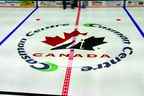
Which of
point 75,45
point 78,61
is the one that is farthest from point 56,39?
point 78,61

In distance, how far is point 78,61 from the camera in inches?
190

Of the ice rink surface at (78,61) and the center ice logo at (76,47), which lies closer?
the ice rink surface at (78,61)

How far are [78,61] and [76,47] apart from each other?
0.65 m

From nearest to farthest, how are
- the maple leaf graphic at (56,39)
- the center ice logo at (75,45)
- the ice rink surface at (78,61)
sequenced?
the ice rink surface at (78,61)
the center ice logo at (75,45)
the maple leaf graphic at (56,39)

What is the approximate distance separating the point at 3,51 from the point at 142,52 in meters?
2.59

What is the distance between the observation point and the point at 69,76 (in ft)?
14.3

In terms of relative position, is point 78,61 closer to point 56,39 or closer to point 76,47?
point 76,47

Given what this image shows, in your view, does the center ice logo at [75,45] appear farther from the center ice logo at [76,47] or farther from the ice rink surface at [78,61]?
the ice rink surface at [78,61]

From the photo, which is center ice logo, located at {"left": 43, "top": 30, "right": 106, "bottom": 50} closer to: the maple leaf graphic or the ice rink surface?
the maple leaf graphic

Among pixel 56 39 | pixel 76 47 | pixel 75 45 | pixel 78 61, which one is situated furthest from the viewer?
pixel 56 39

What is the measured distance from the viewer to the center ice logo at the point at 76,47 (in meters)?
4.78

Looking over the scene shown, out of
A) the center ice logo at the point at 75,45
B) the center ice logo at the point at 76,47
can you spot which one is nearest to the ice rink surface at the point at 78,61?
the center ice logo at the point at 76,47

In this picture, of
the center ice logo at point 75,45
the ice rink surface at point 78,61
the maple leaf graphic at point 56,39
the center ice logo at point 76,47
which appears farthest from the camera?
the maple leaf graphic at point 56,39

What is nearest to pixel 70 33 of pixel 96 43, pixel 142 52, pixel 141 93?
pixel 96 43
